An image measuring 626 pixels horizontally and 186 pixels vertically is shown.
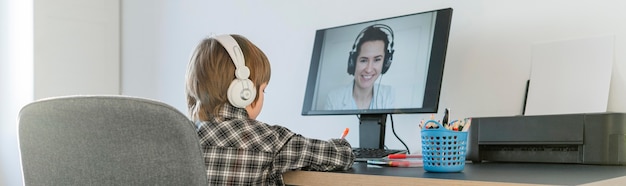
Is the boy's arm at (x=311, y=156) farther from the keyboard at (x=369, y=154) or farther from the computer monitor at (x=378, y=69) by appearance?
the computer monitor at (x=378, y=69)

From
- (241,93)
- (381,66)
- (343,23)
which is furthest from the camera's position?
(343,23)

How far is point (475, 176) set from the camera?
3.71ft

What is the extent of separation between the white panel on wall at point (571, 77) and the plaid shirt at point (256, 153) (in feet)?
1.72

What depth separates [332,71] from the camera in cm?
193

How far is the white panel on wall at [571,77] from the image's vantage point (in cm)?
153

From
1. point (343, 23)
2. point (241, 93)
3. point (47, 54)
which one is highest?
point (343, 23)

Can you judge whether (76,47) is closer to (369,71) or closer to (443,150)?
(369,71)

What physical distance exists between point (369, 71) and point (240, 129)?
598 mm

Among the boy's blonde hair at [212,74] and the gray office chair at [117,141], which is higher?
the boy's blonde hair at [212,74]

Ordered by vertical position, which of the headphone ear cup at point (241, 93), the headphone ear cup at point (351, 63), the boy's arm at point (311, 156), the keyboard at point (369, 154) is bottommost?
the keyboard at point (369, 154)

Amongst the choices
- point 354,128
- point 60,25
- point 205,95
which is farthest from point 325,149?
point 60,25

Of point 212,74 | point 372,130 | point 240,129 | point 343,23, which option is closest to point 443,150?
point 240,129

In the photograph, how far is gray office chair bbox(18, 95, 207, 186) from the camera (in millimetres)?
987

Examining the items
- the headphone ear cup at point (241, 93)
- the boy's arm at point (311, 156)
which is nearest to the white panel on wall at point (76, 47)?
the headphone ear cup at point (241, 93)
